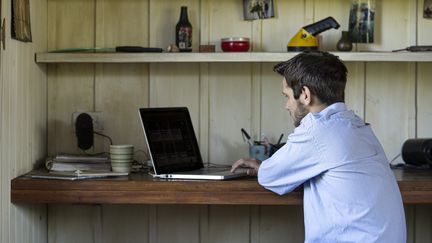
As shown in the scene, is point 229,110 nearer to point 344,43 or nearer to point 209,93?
point 209,93

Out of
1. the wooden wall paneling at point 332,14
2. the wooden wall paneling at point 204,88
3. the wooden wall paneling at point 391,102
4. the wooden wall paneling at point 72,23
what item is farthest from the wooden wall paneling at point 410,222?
the wooden wall paneling at point 72,23

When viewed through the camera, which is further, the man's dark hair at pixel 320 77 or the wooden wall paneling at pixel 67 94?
the wooden wall paneling at pixel 67 94

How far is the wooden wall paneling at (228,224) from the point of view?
3178mm

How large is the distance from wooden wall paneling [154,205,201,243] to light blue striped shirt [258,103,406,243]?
3.34ft

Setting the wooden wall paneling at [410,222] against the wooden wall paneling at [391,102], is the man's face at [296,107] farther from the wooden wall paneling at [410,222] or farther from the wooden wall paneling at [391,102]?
the wooden wall paneling at [410,222]

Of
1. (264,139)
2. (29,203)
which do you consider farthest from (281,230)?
(29,203)

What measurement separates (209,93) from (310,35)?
0.52 metres

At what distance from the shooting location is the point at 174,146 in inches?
113

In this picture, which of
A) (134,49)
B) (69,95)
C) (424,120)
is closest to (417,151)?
(424,120)

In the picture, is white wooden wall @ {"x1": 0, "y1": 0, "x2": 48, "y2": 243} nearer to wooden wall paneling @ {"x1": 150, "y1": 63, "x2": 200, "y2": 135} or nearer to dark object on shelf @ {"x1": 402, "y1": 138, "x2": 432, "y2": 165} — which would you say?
wooden wall paneling @ {"x1": 150, "y1": 63, "x2": 200, "y2": 135}

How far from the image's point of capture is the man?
2074mm

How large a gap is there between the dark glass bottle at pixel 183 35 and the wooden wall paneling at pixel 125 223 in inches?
28.9

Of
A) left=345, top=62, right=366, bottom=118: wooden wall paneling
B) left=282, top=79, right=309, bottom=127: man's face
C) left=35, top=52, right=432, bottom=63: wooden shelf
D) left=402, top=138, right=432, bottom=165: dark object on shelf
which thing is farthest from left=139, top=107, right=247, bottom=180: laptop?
left=402, top=138, right=432, bottom=165: dark object on shelf

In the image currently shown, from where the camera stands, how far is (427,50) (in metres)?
2.91
